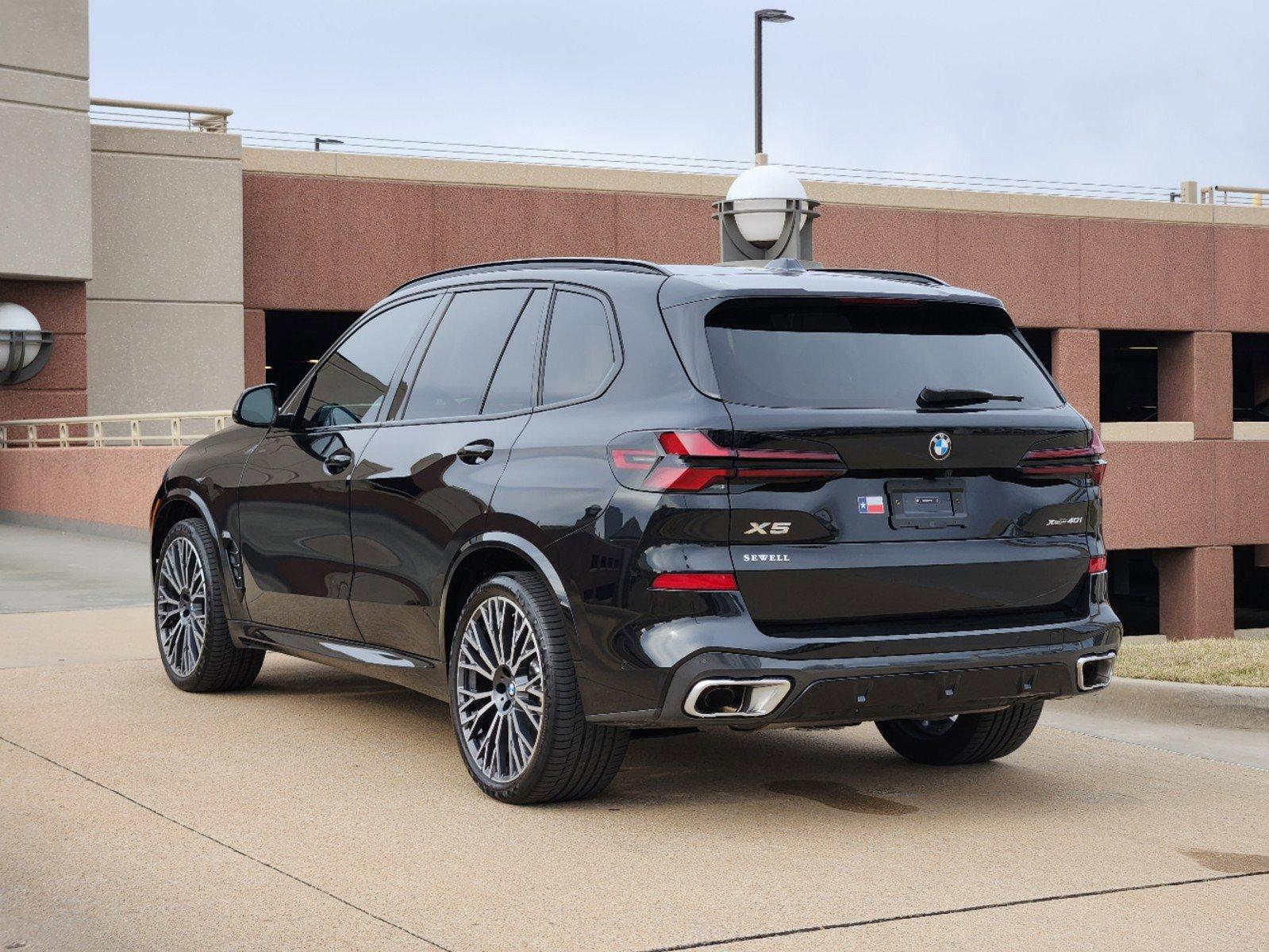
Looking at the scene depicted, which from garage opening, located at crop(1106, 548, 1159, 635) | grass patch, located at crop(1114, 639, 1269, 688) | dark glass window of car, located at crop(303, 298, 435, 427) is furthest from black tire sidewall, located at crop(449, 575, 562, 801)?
garage opening, located at crop(1106, 548, 1159, 635)

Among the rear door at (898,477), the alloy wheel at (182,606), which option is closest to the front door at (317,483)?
the alloy wheel at (182,606)

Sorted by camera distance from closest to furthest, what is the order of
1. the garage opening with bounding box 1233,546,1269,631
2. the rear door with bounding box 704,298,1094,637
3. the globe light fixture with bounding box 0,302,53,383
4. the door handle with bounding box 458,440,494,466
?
the rear door with bounding box 704,298,1094,637 < the door handle with bounding box 458,440,494,466 < the globe light fixture with bounding box 0,302,53,383 < the garage opening with bounding box 1233,546,1269,631

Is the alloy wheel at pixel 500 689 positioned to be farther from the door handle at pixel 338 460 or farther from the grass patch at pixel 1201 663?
the grass patch at pixel 1201 663

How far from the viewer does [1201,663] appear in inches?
377

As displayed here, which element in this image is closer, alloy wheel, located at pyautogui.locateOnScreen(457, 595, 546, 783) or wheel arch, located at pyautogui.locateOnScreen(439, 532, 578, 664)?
wheel arch, located at pyautogui.locateOnScreen(439, 532, 578, 664)

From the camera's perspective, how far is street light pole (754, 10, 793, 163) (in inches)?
1128

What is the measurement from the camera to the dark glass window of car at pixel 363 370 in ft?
23.5

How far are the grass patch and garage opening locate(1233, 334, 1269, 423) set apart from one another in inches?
1167

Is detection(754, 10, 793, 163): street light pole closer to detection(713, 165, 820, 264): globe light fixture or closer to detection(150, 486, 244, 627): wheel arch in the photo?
detection(713, 165, 820, 264): globe light fixture

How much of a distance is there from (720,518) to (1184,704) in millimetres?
4131

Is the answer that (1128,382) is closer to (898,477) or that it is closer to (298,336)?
(298,336)

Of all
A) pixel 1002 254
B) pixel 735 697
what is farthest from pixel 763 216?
pixel 1002 254

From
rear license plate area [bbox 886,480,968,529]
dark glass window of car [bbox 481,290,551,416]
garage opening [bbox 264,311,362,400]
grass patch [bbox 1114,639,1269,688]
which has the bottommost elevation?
grass patch [bbox 1114,639,1269,688]

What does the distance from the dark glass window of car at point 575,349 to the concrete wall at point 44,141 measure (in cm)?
1950
